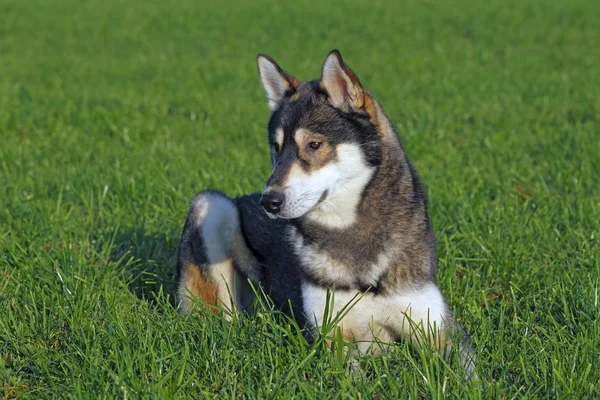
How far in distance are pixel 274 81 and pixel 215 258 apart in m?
1.10

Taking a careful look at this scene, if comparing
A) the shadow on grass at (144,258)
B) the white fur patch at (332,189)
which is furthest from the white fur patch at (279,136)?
the shadow on grass at (144,258)

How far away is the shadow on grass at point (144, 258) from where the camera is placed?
495 cm

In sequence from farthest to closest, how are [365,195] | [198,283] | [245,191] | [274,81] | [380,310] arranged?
1. [245,191]
2. [198,283]
3. [274,81]
4. [365,195]
5. [380,310]

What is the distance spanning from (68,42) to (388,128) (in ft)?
46.1

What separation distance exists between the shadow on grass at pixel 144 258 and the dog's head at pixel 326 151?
1281mm

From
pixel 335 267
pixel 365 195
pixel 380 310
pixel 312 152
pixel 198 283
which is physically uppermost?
pixel 312 152

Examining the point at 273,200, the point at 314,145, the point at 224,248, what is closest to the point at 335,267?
the point at 273,200

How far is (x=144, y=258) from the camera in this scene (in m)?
5.35

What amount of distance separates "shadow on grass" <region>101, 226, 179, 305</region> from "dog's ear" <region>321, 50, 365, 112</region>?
1.57m

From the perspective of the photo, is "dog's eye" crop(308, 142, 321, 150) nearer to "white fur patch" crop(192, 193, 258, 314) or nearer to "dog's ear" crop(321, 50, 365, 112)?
"dog's ear" crop(321, 50, 365, 112)

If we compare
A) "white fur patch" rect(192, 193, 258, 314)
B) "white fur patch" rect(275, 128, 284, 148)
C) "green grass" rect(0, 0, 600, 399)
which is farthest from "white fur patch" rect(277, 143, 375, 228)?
"white fur patch" rect(192, 193, 258, 314)

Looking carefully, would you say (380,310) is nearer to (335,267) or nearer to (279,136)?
(335,267)

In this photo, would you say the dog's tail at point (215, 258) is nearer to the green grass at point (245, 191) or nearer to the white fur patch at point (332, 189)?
the green grass at point (245, 191)

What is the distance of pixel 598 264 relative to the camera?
4.54 m
